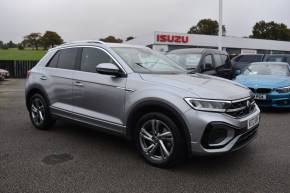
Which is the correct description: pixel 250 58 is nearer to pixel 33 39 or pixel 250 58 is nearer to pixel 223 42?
pixel 223 42

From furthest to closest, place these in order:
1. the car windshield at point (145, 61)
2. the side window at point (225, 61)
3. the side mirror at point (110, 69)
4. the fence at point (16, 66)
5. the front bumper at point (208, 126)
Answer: the fence at point (16, 66), the side window at point (225, 61), the car windshield at point (145, 61), the side mirror at point (110, 69), the front bumper at point (208, 126)

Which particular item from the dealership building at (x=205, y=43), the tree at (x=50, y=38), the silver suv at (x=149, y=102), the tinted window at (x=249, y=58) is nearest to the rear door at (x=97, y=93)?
the silver suv at (x=149, y=102)

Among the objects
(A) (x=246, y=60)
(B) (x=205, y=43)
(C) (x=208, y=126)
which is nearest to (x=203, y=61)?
(C) (x=208, y=126)

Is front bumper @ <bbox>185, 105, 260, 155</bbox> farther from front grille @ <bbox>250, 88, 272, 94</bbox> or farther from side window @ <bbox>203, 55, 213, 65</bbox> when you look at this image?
side window @ <bbox>203, 55, 213, 65</bbox>

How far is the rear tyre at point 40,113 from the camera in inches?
222

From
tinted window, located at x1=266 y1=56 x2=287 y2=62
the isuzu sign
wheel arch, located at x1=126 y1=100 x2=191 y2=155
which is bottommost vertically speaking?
wheel arch, located at x1=126 y1=100 x2=191 y2=155

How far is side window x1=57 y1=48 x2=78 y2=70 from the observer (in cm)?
516

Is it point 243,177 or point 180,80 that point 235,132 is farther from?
point 180,80

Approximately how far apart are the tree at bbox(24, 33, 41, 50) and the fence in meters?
59.7

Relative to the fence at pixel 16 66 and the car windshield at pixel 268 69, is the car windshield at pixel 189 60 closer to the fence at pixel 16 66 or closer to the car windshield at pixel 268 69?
the car windshield at pixel 268 69

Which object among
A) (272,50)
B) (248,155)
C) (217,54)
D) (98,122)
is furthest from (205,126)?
(272,50)

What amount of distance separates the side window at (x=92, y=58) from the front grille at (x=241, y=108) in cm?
195

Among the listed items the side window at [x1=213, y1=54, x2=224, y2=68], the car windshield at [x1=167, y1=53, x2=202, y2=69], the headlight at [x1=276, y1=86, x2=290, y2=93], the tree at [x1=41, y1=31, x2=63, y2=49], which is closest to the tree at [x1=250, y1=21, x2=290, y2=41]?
the tree at [x1=41, y1=31, x2=63, y2=49]

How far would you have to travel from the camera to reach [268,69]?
30.5ft
